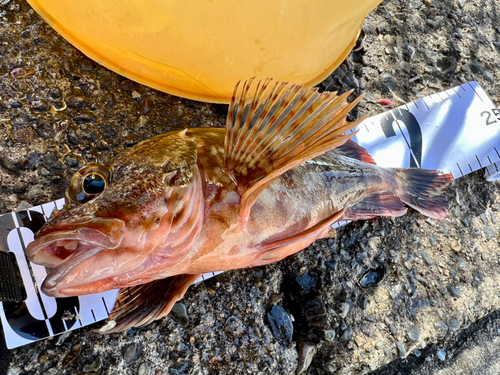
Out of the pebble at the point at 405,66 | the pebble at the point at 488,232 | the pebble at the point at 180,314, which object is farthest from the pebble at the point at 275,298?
the pebble at the point at 405,66

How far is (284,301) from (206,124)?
1215 millimetres

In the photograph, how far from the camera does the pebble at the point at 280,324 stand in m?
2.25

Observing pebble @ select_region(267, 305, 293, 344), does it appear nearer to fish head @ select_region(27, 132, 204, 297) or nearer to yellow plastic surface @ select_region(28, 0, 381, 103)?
fish head @ select_region(27, 132, 204, 297)

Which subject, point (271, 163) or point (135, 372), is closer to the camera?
point (271, 163)

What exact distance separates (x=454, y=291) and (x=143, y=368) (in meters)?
2.12

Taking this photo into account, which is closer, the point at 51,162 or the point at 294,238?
the point at 294,238

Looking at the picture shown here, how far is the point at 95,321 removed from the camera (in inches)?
78.2

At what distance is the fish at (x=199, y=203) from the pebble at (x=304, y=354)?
73 cm

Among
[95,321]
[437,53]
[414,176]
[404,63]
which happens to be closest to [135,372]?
[95,321]

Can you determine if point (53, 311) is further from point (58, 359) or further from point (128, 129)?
point (128, 129)

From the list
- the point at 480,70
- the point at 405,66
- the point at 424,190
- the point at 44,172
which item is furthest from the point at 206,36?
the point at 480,70

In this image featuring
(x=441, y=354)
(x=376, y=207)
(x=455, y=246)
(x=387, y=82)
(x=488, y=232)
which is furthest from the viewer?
(x=387, y=82)

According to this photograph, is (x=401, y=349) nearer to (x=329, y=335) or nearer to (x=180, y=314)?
(x=329, y=335)

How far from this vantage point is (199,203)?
149 centimetres
